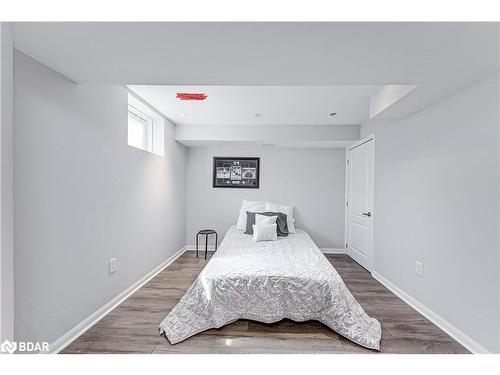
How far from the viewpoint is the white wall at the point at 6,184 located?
100 centimetres

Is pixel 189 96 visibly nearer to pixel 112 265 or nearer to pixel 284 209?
pixel 112 265

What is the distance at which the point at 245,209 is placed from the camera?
407cm

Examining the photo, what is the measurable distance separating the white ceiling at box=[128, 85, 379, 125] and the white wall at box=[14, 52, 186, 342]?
664 mm

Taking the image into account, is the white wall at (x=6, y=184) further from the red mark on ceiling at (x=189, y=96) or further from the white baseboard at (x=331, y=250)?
the white baseboard at (x=331, y=250)

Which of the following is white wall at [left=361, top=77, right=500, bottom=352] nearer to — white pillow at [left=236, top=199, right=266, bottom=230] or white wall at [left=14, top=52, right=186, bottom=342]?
white pillow at [left=236, top=199, right=266, bottom=230]

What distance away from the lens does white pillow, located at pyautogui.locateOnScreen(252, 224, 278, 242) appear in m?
3.20

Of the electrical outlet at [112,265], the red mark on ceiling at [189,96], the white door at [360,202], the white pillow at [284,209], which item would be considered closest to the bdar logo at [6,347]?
the electrical outlet at [112,265]

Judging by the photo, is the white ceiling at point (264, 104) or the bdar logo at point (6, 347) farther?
the white ceiling at point (264, 104)

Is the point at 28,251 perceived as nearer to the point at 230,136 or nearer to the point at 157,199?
the point at 157,199

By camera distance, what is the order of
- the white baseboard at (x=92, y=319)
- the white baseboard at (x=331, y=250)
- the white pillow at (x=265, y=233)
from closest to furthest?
the white baseboard at (x=92, y=319)
the white pillow at (x=265, y=233)
the white baseboard at (x=331, y=250)

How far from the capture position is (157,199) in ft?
10.3

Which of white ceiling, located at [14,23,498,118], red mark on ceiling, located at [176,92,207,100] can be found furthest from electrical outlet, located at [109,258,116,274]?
red mark on ceiling, located at [176,92,207,100]

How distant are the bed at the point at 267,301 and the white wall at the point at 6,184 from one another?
105cm
